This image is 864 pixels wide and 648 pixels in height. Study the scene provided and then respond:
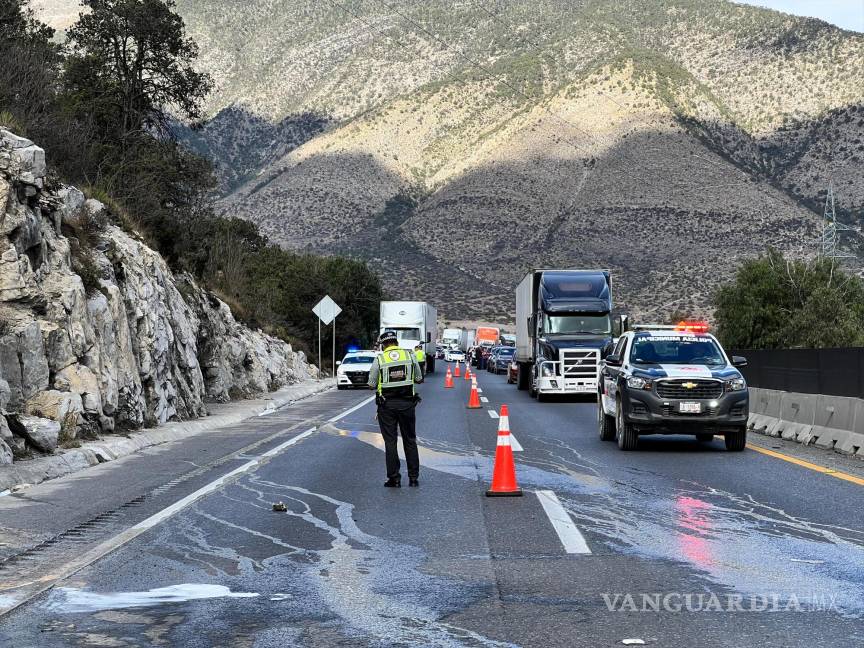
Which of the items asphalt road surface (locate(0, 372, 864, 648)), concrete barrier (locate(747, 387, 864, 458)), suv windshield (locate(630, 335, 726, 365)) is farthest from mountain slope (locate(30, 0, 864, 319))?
asphalt road surface (locate(0, 372, 864, 648))

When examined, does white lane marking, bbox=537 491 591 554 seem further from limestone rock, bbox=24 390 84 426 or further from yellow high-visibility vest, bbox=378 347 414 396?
limestone rock, bbox=24 390 84 426

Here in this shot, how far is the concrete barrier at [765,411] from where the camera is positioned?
21594 millimetres

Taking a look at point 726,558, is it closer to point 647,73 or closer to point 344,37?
point 647,73

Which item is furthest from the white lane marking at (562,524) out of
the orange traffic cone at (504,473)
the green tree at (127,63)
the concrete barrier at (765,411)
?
the green tree at (127,63)

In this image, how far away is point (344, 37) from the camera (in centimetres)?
15762

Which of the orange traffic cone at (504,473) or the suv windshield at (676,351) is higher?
the suv windshield at (676,351)

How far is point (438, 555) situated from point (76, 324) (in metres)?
11.4

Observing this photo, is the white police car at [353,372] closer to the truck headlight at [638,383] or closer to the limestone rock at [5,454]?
the truck headlight at [638,383]

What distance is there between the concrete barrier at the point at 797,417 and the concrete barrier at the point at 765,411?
0.23 m

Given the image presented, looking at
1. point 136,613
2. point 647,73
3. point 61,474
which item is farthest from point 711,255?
point 136,613

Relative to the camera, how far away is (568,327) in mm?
34281

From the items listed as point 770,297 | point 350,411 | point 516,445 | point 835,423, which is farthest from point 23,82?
point 770,297

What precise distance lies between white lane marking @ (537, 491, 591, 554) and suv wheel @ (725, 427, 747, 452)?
5.99 m

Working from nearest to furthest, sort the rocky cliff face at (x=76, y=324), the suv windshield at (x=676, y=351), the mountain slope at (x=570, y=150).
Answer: the rocky cliff face at (x=76, y=324) < the suv windshield at (x=676, y=351) < the mountain slope at (x=570, y=150)
